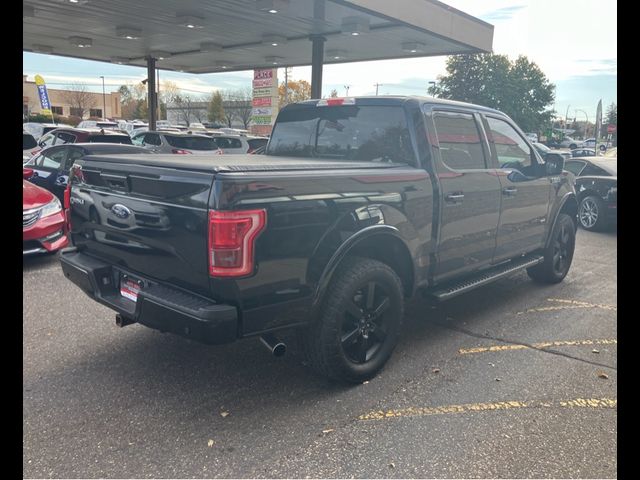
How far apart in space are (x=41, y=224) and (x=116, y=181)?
3.66m

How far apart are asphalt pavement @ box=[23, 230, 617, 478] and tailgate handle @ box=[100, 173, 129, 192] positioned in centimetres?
138

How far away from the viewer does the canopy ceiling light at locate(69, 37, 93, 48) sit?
17680 mm

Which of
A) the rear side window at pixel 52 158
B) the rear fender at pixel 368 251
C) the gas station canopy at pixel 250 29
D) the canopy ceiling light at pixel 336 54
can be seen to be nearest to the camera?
the rear fender at pixel 368 251

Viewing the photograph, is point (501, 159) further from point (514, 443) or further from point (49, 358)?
point (49, 358)

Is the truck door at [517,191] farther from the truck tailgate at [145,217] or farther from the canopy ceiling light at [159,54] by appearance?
the canopy ceiling light at [159,54]

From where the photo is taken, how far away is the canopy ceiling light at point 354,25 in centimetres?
1362

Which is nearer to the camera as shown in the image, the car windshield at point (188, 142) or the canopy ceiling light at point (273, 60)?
the car windshield at point (188, 142)

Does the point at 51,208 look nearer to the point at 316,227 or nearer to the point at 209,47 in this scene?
the point at 316,227

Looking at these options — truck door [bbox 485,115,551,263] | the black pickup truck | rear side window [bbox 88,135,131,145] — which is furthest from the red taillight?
rear side window [bbox 88,135,131,145]

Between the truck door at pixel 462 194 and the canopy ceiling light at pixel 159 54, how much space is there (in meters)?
17.7

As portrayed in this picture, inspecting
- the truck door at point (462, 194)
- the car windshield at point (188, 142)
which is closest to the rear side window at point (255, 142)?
the car windshield at point (188, 142)

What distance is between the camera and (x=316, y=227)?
338 centimetres
